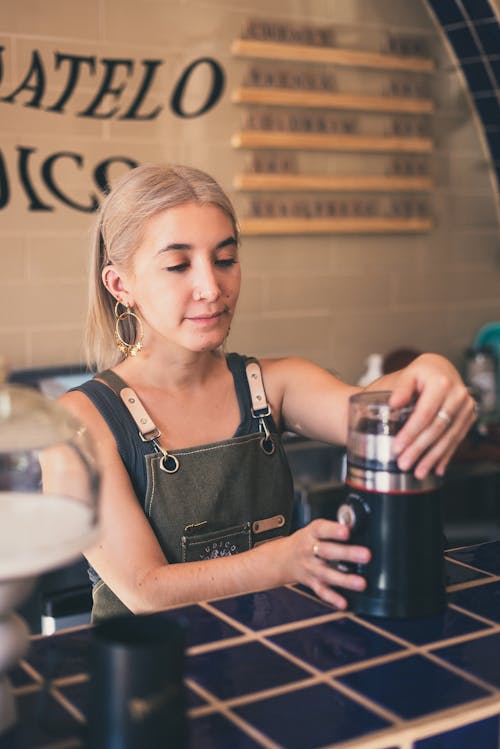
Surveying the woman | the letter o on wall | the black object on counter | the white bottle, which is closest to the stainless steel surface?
the woman

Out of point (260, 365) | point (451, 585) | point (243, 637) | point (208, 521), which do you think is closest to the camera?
point (243, 637)

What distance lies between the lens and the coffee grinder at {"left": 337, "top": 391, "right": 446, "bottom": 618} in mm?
1373

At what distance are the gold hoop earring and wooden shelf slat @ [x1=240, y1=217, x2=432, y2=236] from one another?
152 centimetres

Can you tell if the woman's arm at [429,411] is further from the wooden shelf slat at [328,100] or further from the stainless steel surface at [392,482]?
the wooden shelf slat at [328,100]

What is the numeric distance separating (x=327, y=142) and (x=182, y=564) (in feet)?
8.03

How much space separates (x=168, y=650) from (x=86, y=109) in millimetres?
2698

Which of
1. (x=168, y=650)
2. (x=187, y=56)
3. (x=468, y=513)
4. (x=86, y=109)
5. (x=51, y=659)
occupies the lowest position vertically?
(x=468, y=513)

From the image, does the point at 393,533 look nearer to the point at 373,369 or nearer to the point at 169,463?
the point at 169,463

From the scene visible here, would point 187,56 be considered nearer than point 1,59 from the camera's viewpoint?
No

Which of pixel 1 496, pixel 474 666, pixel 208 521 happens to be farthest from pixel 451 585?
pixel 1 496

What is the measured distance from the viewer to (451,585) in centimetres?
152

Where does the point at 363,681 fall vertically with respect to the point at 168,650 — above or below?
below

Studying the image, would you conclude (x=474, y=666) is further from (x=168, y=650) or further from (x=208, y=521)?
(x=208, y=521)

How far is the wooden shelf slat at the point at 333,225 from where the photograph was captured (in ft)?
12.1
